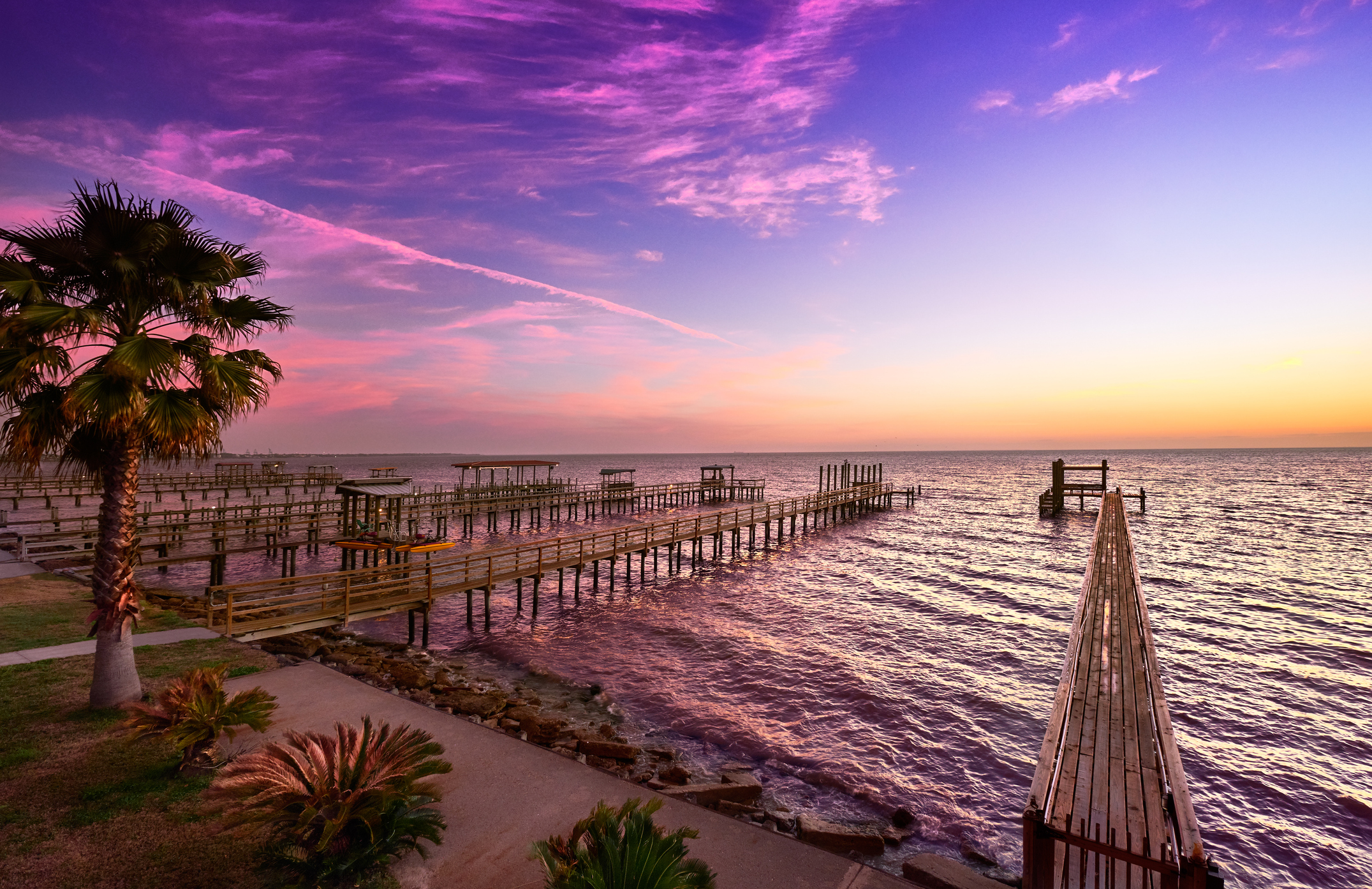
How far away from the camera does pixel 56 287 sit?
835 centimetres

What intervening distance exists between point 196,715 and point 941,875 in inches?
373

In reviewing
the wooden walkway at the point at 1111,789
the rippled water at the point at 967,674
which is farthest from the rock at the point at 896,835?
the wooden walkway at the point at 1111,789

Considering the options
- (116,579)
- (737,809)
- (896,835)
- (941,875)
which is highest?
(116,579)

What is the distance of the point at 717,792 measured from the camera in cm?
904

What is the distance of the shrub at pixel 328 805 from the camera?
555 centimetres

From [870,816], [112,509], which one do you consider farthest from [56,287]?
[870,816]

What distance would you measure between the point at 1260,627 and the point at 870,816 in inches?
803

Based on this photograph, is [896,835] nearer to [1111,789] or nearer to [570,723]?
[1111,789]

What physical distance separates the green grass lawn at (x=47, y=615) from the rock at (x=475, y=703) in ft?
22.3

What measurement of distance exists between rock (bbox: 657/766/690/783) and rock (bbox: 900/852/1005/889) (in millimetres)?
4042

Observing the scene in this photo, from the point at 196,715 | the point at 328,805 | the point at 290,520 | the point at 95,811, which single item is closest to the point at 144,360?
the point at 196,715

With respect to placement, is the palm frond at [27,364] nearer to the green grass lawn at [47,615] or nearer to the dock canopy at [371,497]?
the green grass lawn at [47,615]

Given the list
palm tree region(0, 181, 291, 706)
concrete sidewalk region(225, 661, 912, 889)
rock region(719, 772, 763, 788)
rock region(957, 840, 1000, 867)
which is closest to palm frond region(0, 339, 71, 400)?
palm tree region(0, 181, 291, 706)

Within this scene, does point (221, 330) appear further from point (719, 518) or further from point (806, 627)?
point (719, 518)
